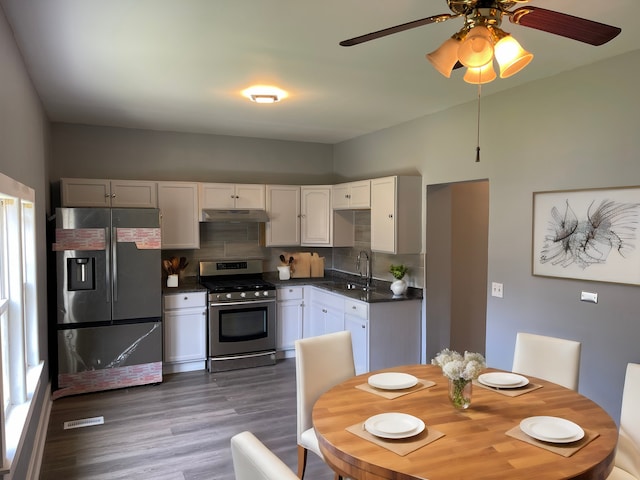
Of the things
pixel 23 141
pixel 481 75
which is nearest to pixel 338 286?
pixel 23 141

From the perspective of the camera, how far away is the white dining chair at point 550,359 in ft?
8.57

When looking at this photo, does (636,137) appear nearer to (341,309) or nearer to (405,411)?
(405,411)

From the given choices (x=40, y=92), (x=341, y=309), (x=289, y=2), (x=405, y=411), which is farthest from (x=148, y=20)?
(x=341, y=309)

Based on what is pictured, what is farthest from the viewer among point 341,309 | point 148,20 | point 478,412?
point 341,309

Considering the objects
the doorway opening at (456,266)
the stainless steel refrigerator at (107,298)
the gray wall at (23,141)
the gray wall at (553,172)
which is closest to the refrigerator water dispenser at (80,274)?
the stainless steel refrigerator at (107,298)

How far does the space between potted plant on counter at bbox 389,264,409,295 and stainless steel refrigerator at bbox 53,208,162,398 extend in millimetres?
2330

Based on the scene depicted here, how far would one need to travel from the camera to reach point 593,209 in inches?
122

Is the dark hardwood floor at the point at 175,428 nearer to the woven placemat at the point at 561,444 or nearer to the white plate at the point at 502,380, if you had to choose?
the white plate at the point at 502,380

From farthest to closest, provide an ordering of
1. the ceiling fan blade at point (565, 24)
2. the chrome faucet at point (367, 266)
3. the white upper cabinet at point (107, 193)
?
the chrome faucet at point (367, 266) < the white upper cabinet at point (107, 193) < the ceiling fan blade at point (565, 24)

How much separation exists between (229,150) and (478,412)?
4526 mm

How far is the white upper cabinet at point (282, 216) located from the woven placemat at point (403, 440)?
4.03m

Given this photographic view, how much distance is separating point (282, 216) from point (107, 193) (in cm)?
197

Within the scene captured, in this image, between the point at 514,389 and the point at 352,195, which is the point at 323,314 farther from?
the point at 514,389

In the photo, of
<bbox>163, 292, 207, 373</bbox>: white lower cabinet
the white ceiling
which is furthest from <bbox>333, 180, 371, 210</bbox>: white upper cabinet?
<bbox>163, 292, 207, 373</bbox>: white lower cabinet
